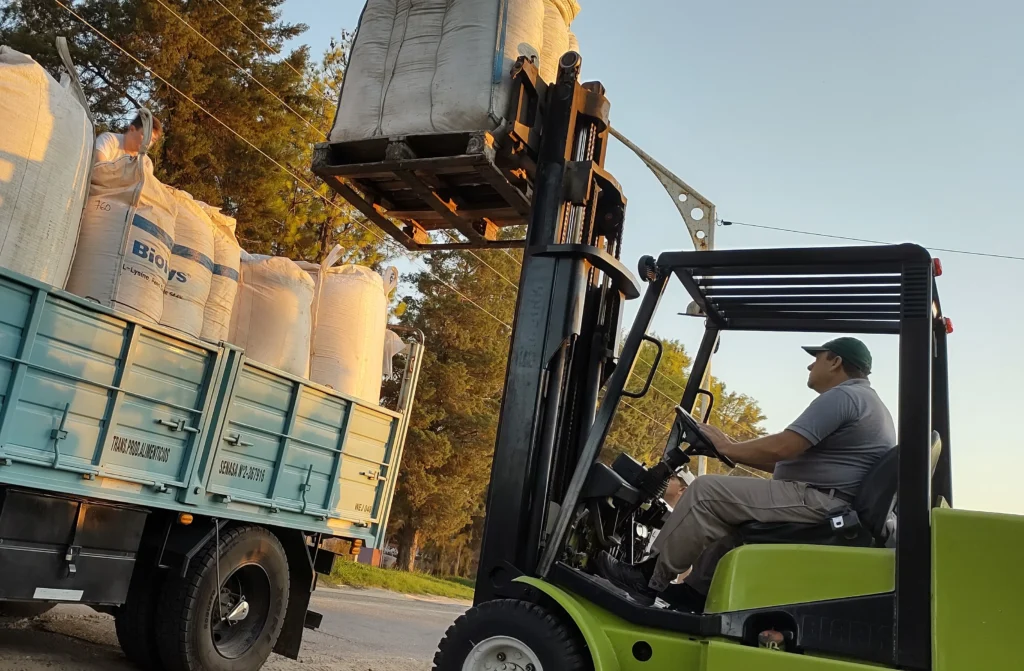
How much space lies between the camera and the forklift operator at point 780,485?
3582mm

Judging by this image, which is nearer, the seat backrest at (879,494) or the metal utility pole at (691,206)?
the seat backrest at (879,494)

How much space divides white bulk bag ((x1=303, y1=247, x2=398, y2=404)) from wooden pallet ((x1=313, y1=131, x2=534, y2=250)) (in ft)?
3.66

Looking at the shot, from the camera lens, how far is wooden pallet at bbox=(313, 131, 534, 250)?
470 cm

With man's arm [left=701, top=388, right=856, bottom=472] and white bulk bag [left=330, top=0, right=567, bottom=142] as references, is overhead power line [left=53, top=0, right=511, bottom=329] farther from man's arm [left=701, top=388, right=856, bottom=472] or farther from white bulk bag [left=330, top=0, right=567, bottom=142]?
man's arm [left=701, top=388, right=856, bottom=472]

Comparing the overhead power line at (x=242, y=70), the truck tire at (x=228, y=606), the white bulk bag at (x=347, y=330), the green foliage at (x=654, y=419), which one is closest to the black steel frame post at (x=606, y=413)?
the truck tire at (x=228, y=606)

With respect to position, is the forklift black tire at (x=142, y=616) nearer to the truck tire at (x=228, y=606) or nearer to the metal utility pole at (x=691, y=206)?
the truck tire at (x=228, y=606)

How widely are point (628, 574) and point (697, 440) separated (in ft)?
2.13

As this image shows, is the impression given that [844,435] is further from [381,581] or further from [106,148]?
[381,581]

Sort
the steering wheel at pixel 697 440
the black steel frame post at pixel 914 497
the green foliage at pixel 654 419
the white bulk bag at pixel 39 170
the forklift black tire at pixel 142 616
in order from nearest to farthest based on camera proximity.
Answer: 1. the black steel frame post at pixel 914 497
2. the steering wheel at pixel 697 440
3. the white bulk bag at pixel 39 170
4. the forklift black tire at pixel 142 616
5. the green foliage at pixel 654 419

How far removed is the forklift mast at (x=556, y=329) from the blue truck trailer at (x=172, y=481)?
1.97 metres

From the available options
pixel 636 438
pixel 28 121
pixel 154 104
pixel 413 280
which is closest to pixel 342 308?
pixel 28 121

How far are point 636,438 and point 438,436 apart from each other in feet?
35.8

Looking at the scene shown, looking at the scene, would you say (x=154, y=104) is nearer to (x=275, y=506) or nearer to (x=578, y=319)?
(x=275, y=506)

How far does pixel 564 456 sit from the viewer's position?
4.48 m
